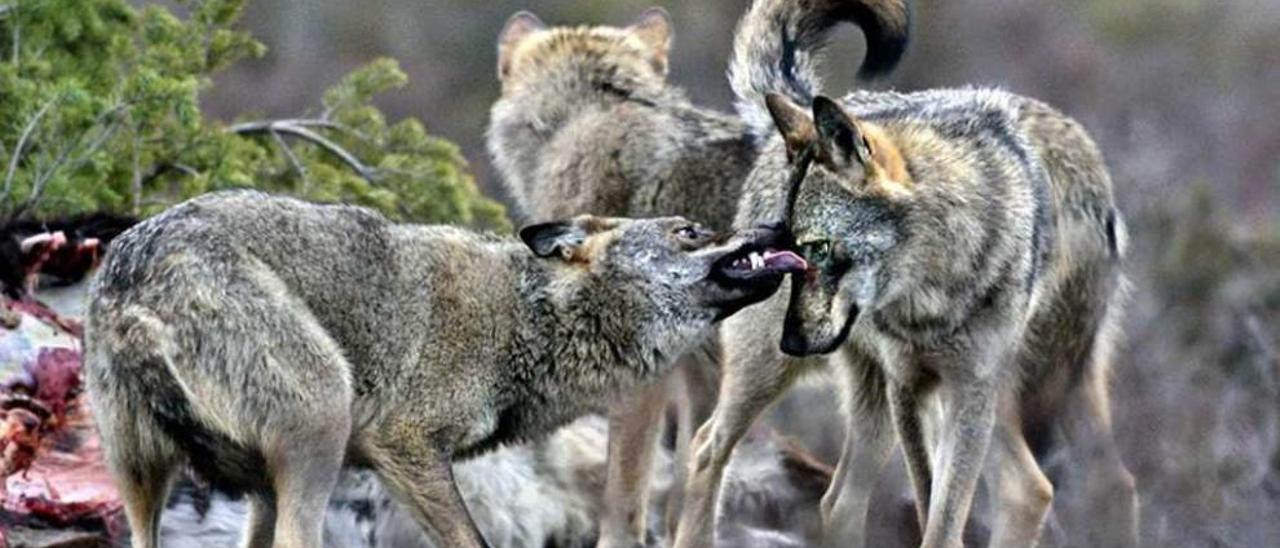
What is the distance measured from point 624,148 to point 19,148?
2.57 meters

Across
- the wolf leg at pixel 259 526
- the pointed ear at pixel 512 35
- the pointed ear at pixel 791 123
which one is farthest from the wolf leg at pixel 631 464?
the pointed ear at pixel 512 35

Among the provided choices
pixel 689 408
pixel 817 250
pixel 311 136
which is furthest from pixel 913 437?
pixel 311 136

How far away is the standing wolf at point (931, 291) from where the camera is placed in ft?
33.3

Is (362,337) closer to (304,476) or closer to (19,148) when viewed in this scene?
(304,476)

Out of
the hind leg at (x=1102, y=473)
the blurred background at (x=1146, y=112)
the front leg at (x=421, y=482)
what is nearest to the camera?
the front leg at (x=421, y=482)

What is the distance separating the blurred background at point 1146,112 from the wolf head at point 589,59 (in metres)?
0.73

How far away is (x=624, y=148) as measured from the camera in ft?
42.3

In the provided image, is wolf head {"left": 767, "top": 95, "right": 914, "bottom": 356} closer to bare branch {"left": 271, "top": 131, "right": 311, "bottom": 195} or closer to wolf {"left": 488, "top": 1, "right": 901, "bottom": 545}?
wolf {"left": 488, "top": 1, "right": 901, "bottom": 545}

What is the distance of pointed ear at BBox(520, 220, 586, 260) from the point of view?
10148mm

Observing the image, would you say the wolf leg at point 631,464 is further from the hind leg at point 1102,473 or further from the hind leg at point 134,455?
the hind leg at point 134,455

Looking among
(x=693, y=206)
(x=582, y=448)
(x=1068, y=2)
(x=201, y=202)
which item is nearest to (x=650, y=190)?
(x=693, y=206)

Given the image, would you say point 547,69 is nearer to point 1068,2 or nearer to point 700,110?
point 700,110

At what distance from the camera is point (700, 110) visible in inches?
516

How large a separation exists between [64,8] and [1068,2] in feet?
59.0
